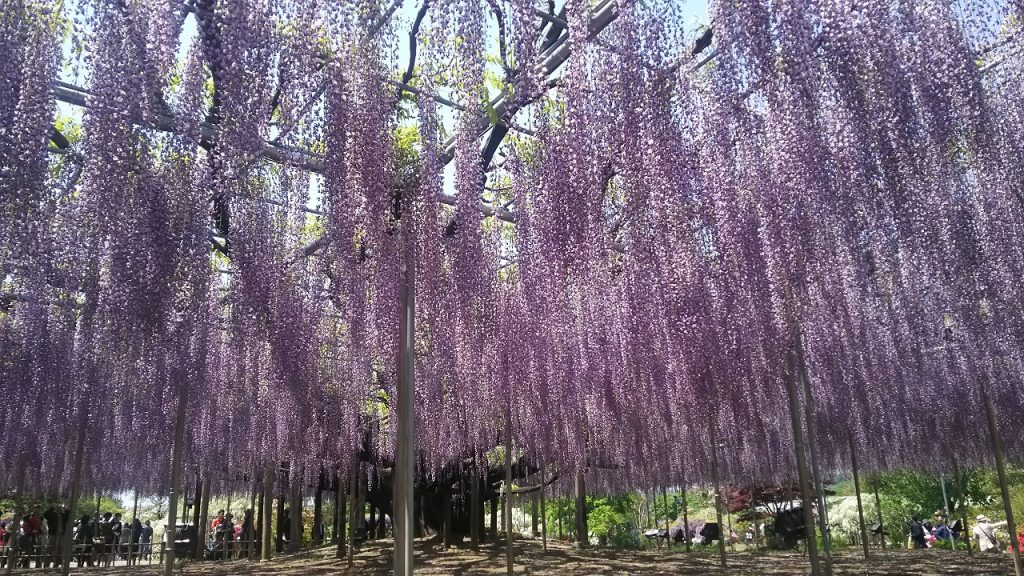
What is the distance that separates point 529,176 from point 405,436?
3.51m

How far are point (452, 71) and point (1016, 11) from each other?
4975mm

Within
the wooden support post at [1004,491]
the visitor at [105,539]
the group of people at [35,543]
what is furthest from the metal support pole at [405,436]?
the visitor at [105,539]

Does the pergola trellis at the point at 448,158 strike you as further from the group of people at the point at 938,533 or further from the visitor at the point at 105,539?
the group of people at the point at 938,533

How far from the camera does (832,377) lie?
1033 cm

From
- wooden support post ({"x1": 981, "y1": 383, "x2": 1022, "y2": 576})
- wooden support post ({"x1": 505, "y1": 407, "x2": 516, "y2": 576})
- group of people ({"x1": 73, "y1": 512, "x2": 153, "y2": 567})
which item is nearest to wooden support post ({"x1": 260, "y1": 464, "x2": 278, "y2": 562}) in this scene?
group of people ({"x1": 73, "y1": 512, "x2": 153, "y2": 567})

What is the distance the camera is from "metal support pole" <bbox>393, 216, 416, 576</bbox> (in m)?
4.95

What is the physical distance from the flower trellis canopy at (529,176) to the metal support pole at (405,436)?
13.4 inches

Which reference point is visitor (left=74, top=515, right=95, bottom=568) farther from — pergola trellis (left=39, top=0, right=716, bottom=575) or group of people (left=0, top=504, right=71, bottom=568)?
pergola trellis (left=39, top=0, right=716, bottom=575)

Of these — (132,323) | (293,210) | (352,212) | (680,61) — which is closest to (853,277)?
(680,61)

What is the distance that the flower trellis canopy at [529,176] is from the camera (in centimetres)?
530

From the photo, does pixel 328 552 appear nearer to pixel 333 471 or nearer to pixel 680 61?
pixel 333 471

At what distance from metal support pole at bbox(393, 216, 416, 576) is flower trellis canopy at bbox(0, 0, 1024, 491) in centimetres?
34

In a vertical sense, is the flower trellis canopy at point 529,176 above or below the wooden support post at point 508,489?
above

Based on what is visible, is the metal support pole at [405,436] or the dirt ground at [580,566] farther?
the dirt ground at [580,566]
